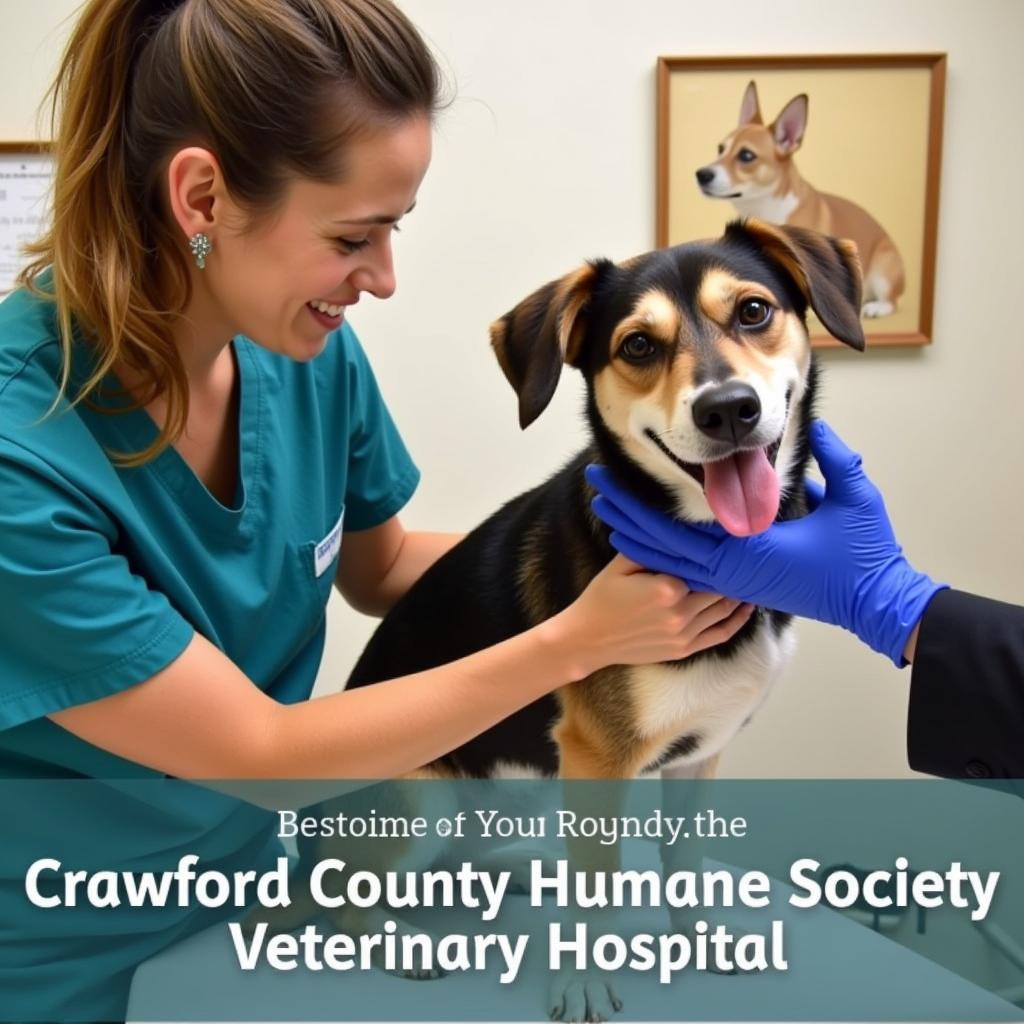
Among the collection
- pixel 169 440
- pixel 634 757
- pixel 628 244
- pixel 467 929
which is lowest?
pixel 467 929

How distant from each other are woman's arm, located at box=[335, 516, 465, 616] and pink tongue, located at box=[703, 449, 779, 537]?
24.4 inches

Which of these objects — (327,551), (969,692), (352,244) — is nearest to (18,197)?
(327,551)

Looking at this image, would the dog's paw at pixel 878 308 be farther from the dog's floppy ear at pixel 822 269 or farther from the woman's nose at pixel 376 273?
the woman's nose at pixel 376 273

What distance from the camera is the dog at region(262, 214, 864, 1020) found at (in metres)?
1.07

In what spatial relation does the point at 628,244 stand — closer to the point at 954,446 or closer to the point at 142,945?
the point at 954,446

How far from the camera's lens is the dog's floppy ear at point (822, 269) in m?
→ 1.10

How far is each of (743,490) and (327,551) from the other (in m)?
0.58

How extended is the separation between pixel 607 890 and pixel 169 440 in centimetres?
73

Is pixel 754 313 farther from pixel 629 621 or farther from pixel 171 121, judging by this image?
pixel 171 121

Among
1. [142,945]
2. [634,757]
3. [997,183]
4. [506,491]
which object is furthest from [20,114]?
[997,183]

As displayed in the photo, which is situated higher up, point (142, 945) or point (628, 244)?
point (628, 244)

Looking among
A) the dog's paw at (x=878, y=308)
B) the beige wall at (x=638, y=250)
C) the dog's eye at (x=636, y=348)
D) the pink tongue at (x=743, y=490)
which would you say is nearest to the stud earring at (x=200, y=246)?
the dog's eye at (x=636, y=348)

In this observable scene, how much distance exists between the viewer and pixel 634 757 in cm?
119

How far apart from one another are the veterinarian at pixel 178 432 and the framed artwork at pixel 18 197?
1337mm
